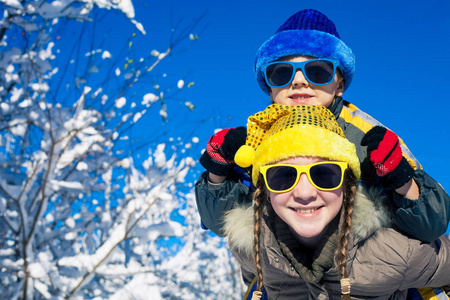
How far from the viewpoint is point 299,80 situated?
1932mm

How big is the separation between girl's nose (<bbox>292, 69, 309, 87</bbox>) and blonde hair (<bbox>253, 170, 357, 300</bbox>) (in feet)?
1.76

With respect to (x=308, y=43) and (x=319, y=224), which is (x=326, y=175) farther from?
(x=308, y=43)

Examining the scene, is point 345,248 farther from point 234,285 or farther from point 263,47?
point 234,285

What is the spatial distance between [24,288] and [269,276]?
7.99ft

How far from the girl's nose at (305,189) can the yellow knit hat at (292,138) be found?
0.34 feet

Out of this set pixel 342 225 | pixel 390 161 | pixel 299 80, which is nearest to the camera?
pixel 390 161

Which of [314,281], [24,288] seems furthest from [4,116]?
[314,281]

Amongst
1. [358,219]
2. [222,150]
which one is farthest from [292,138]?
[358,219]

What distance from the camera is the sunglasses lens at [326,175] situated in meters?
1.55

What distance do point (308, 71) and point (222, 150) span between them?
621 millimetres

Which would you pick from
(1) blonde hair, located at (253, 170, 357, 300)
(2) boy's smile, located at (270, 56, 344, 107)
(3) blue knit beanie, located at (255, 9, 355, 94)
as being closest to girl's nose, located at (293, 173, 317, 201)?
(1) blonde hair, located at (253, 170, 357, 300)

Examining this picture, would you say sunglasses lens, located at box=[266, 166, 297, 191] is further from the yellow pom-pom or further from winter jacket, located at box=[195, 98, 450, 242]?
winter jacket, located at box=[195, 98, 450, 242]

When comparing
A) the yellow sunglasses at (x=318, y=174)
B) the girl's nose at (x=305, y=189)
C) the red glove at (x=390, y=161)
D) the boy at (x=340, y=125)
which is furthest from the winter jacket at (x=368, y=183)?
the girl's nose at (x=305, y=189)

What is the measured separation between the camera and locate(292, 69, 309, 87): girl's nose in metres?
1.93
